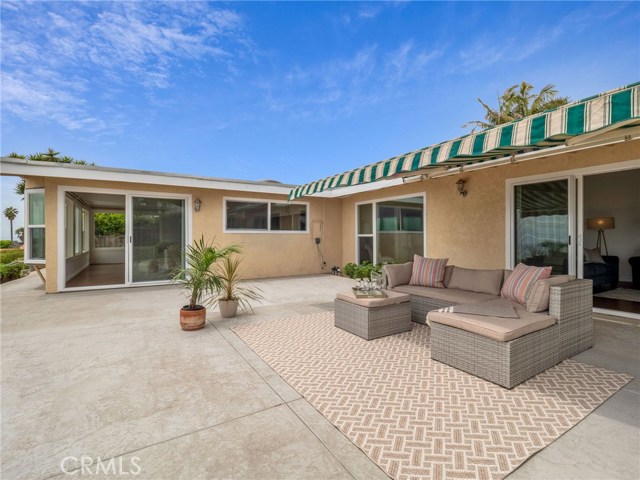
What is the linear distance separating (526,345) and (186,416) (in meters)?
3.12

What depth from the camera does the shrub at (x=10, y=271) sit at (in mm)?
10008

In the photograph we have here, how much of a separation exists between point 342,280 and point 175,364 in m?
6.85

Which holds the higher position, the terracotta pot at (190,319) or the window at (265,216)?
the window at (265,216)

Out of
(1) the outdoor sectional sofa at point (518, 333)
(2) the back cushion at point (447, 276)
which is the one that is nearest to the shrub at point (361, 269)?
(2) the back cushion at point (447, 276)

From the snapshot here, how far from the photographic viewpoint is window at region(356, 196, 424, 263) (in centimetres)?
870

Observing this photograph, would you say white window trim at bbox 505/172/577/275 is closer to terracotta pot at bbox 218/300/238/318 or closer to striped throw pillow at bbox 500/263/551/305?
striped throw pillow at bbox 500/263/551/305

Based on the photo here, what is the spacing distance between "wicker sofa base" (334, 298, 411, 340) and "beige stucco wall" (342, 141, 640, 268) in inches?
139

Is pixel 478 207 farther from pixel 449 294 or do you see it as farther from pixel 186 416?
pixel 186 416

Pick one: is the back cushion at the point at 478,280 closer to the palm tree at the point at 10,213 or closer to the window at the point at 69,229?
the window at the point at 69,229

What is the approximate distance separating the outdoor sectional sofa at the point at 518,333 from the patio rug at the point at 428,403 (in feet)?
0.43

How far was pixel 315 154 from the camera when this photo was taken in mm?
24406

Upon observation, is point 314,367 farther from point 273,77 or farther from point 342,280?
point 273,77

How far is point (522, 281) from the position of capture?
4.10m

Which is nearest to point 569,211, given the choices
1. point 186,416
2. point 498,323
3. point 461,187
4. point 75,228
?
point 461,187
